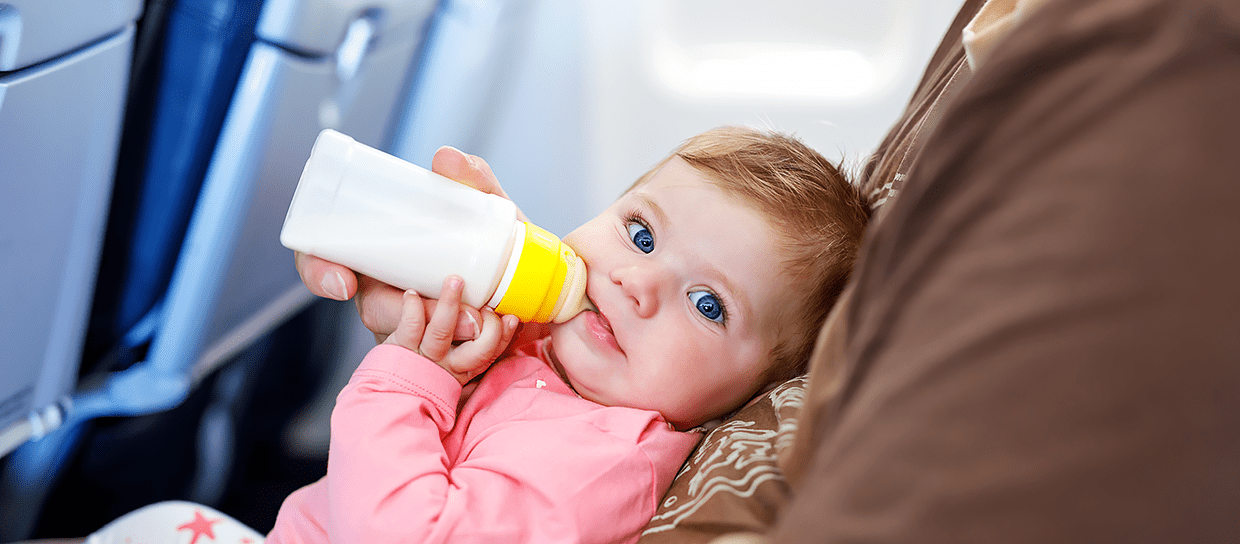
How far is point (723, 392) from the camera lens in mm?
938

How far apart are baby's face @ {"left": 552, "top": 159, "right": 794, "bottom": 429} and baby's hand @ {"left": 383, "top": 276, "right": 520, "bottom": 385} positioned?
0.09 meters

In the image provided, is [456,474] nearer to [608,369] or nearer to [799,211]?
[608,369]

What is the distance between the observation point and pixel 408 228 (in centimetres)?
76

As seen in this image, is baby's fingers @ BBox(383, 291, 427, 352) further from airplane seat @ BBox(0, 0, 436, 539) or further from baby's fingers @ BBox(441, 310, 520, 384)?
airplane seat @ BBox(0, 0, 436, 539)

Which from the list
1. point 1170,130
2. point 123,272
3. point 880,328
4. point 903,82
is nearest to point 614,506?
point 880,328

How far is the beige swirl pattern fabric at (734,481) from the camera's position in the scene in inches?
26.4

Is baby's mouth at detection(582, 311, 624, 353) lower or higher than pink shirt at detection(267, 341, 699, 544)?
higher

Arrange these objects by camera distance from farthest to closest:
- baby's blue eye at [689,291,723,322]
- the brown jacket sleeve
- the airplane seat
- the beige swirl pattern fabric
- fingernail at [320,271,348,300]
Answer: the airplane seat, baby's blue eye at [689,291,723,322], fingernail at [320,271,348,300], the beige swirl pattern fabric, the brown jacket sleeve

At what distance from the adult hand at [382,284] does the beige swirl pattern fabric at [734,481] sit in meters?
0.25

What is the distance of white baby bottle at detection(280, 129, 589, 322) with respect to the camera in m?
0.74

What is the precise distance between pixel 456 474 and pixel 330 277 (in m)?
0.22

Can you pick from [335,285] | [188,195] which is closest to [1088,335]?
[335,285]

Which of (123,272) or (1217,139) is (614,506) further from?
Answer: (123,272)

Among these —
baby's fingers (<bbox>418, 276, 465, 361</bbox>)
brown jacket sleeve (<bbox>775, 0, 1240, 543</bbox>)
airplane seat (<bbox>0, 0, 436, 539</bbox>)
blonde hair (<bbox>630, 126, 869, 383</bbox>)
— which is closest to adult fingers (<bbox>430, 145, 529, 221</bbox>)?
baby's fingers (<bbox>418, 276, 465, 361</bbox>)
